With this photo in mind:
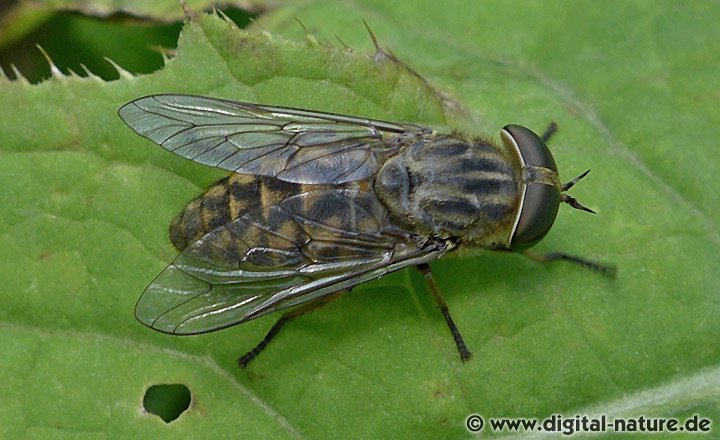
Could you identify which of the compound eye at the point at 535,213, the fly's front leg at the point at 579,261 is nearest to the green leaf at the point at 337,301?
the fly's front leg at the point at 579,261

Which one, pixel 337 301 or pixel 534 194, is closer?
pixel 534 194

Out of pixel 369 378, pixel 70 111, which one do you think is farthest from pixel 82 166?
pixel 369 378

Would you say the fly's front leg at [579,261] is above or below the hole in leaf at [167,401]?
above

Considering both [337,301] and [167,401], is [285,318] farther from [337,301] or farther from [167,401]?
[167,401]

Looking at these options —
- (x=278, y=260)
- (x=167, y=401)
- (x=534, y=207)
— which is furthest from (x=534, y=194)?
(x=167, y=401)

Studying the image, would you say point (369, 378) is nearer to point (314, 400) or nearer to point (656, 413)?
point (314, 400)

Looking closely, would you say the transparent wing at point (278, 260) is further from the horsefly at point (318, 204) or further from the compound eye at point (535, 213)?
the compound eye at point (535, 213)

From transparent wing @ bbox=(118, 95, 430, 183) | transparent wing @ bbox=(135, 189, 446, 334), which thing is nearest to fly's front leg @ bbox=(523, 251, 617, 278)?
transparent wing @ bbox=(135, 189, 446, 334)
